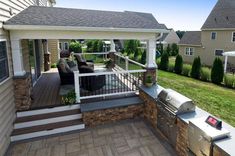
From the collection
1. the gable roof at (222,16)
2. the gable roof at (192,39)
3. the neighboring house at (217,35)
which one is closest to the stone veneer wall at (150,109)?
the neighboring house at (217,35)

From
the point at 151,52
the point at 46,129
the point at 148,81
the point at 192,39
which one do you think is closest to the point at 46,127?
the point at 46,129

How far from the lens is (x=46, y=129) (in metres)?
5.20

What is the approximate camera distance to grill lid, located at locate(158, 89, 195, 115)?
4.27m

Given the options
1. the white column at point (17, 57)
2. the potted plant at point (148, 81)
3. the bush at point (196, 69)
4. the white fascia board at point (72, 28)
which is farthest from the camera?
the bush at point (196, 69)

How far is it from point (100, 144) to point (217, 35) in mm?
22785

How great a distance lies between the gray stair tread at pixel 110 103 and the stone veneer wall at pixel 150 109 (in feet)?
0.71

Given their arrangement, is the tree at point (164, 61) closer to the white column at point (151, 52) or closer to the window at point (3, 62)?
the white column at point (151, 52)

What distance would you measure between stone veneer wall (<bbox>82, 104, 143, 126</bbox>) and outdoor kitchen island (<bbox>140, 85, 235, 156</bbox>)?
0.37m

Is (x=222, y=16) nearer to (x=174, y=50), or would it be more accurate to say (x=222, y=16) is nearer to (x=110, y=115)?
(x=174, y=50)

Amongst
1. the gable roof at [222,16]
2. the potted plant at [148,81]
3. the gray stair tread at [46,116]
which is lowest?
the gray stair tread at [46,116]

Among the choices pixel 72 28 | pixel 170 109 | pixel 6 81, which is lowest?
pixel 170 109

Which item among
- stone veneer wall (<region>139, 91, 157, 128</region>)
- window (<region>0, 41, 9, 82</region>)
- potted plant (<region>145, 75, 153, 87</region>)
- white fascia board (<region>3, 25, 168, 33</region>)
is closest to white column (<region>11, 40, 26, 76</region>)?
window (<region>0, 41, 9, 82</region>)

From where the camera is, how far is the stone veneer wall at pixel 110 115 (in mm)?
5664

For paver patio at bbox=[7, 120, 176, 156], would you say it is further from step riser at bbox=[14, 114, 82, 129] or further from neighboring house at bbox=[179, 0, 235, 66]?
neighboring house at bbox=[179, 0, 235, 66]
